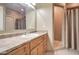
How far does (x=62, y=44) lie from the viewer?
1740 mm

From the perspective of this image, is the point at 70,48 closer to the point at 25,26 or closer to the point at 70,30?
the point at 70,30

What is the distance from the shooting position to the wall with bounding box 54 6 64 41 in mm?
1689

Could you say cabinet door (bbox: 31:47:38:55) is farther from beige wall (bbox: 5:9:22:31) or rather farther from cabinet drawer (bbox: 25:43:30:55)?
beige wall (bbox: 5:9:22:31)

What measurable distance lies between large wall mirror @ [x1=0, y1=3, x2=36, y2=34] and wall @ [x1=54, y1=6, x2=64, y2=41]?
0.32 m

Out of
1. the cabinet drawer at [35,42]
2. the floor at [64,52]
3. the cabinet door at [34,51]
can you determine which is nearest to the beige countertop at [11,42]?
the cabinet drawer at [35,42]

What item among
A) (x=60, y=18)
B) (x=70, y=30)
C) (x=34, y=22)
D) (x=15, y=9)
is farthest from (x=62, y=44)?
(x=15, y=9)

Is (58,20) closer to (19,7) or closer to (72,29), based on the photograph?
(72,29)

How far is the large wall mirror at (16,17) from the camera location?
1598 mm

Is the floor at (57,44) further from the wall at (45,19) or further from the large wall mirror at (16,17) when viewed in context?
the large wall mirror at (16,17)

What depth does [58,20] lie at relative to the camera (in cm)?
171

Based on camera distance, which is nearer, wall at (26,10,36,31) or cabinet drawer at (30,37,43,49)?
cabinet drawer at (30,37,43,49)

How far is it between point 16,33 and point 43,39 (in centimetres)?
39

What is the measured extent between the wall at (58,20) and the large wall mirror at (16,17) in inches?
12.4

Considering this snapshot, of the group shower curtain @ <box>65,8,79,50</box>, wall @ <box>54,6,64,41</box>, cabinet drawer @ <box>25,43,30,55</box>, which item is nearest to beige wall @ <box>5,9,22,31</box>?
cabinet drawer @ <box>25,43,30,55</box>
